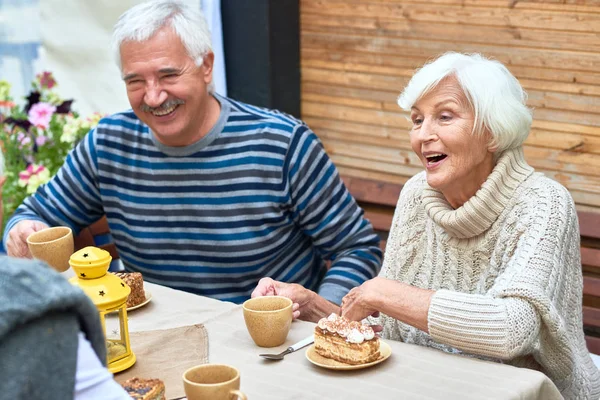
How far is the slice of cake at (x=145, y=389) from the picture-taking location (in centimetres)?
151

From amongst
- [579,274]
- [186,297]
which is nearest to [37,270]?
[186,297]

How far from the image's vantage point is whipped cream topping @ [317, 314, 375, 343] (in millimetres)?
1720

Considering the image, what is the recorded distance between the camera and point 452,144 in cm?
218

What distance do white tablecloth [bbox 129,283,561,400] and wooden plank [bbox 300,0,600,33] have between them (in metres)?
1.85

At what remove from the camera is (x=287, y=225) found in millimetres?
2678

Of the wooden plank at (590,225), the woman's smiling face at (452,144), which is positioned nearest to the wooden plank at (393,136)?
the wooden plank at (590,225)

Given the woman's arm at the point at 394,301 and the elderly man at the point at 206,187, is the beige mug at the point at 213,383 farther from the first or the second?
the elderly man at the point at 206,187

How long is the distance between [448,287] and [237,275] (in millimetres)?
718

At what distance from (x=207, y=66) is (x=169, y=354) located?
3.87 ft

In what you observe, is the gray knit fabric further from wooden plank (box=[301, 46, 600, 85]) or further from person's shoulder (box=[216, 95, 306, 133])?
wooden plank (box=[301, 46, 600, 85])

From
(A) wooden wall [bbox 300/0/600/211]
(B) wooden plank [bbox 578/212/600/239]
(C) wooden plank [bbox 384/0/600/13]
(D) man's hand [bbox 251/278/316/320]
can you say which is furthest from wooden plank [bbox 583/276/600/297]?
(D) man's hand [bbox 251/278/316/320]

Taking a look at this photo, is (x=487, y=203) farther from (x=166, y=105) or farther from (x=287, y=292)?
(x=166, y=105)

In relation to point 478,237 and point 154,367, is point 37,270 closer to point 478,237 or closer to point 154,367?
point 154,367

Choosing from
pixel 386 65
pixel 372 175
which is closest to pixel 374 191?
pixel 372 175
